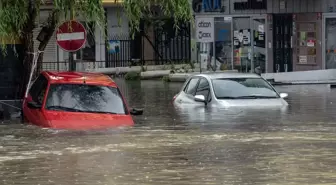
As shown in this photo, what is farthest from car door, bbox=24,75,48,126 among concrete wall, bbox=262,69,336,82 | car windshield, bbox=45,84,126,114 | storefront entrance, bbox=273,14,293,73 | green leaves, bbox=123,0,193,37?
storefront entrance, bbox=273,14,293,73

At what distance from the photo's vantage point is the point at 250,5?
37.6m

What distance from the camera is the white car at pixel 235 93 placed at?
19.2 metres

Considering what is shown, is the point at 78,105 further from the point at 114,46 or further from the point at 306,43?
the point at 114,46

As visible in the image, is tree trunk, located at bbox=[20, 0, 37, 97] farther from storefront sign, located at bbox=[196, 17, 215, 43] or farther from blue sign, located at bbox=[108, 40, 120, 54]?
blue sign, located at bbox=[108, 40, 120, 54]

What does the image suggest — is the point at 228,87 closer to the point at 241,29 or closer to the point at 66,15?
the point at 66,15

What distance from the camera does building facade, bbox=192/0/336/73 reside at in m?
36.3

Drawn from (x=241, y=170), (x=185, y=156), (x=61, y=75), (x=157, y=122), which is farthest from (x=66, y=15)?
(x=241, y=170)

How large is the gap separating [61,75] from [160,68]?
931 inches

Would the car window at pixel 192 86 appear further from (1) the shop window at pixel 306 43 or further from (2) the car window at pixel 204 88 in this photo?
(1) the shop window at pixel 306 43

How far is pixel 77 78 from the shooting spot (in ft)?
55.7

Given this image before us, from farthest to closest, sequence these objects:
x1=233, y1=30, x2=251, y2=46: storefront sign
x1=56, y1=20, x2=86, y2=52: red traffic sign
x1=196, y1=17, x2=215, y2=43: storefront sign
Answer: x1=233, y1=30, x2=251, y2=46: storefront sign, x1=196, y1=17, x2=215, y2=43: storefront sign, x1=56, y1=20, x2=86, y2=52: red traffic sign

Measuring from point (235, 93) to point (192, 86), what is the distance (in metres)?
1.72

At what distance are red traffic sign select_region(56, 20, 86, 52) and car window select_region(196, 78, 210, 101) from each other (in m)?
3.00

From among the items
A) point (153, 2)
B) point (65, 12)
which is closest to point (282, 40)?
point (153, 2)
